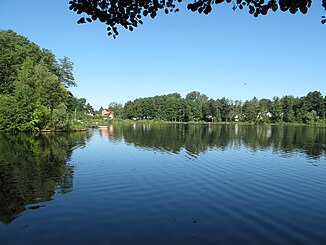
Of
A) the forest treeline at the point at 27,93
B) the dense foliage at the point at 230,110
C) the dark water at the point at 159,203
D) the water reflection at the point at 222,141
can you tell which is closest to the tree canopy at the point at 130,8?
the dark water at the point at 159,203

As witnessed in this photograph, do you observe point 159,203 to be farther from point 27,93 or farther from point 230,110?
point 230,110

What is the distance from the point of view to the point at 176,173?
1823 centimetres

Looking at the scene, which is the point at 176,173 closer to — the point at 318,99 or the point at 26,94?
the point at 26,94

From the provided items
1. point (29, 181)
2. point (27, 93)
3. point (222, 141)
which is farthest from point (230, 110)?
point (29, 181)

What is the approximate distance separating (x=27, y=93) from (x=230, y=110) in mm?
120410

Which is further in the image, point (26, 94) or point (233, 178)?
point (26, 94)

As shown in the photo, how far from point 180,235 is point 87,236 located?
3047 millimetres

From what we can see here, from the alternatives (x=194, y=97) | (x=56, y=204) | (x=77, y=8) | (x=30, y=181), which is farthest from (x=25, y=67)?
(x=194, y=97)

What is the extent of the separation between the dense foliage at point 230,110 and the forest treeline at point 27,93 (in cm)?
9205

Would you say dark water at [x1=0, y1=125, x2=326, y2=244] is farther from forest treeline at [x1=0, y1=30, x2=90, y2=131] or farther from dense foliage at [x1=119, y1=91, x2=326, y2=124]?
dense foliage at [x1=119, y1=91, x2=326, y2=124]

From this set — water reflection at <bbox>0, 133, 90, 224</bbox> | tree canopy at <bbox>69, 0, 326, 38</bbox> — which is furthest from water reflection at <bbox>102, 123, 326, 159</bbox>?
tree canopy at <bbox>69, 0, 326, 38</bbox>

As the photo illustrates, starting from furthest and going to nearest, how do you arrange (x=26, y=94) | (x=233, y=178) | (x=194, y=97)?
(x=194, y=97)
(x=26, y=94)
(x=233, y=178)

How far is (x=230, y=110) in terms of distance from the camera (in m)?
152

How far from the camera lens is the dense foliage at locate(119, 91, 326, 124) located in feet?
437
